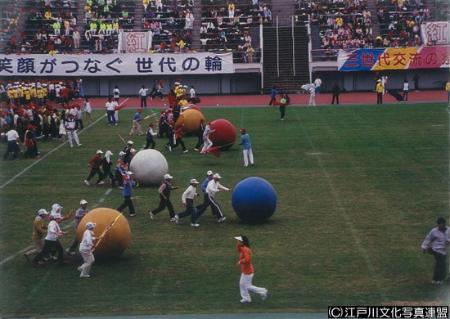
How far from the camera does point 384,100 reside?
5919 cm

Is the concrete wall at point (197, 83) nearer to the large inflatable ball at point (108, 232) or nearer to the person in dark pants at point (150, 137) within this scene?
the person in dark pants at point (150, 137)

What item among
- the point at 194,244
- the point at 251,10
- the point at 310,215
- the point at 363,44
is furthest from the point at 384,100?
the point at 194,244

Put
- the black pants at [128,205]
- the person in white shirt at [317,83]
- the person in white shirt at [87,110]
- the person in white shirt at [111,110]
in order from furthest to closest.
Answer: the person in white shirt at [317,83] < the person in white shirt at [87,110] < the person in white shirt at [111,110] < the black pants at [128,205]

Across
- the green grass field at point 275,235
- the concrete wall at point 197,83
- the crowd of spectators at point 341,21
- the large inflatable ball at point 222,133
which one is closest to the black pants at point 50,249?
the green grass field at point 275,235

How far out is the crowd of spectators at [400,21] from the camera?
64.4m

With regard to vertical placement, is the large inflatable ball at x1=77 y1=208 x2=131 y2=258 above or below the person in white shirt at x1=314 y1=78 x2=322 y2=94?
above

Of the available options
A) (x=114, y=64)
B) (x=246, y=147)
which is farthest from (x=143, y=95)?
(x=246, y=147)

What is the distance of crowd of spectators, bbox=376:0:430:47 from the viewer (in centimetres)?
6444

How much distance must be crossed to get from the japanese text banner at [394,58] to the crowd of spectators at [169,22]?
11715mm

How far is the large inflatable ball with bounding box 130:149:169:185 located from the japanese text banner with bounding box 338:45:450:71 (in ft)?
111

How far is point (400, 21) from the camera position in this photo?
219 ft

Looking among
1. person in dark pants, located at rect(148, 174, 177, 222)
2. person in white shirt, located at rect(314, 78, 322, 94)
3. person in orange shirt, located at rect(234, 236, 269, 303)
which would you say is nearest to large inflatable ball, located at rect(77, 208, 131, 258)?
person in dark pants, located at rect(148, 174, 177, 222)

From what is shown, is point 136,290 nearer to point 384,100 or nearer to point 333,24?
point 384,100

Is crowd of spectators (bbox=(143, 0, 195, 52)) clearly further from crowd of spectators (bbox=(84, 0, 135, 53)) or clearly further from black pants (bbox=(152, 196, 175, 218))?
black pants (bbox=(152, 196, 175, 218))
